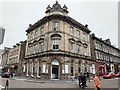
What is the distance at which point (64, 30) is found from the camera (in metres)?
27.2

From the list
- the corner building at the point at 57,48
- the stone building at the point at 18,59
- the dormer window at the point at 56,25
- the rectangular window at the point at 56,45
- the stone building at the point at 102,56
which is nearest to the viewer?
the corner building at the point at 57,48

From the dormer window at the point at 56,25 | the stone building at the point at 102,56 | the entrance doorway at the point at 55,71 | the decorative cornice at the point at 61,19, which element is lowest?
the entrance doorway at the point at 55,71

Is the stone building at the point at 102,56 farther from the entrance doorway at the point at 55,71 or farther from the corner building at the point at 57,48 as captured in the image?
the entrance doorway at the point at 55,71

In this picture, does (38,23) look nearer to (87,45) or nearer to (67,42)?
(67,42)

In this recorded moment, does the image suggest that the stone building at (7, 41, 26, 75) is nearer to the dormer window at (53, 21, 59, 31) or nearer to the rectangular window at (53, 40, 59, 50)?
the rectangular window at (53, 40, 59, 50)

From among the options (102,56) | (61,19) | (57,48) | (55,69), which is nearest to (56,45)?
(57,48)

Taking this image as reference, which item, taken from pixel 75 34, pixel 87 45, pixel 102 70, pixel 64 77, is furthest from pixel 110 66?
pixel 64 77

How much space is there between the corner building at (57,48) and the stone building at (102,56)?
5.28 metres

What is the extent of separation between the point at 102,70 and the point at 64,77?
1871 cm

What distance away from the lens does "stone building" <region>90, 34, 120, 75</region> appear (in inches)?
1463

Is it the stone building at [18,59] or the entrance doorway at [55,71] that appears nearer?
the entrance doorway at [55,71]

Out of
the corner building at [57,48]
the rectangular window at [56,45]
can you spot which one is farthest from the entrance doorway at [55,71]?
the rectangular window at [56,45]

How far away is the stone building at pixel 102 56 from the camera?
37156 millimetres

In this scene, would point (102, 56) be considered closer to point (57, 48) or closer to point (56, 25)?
point (57, 48)
